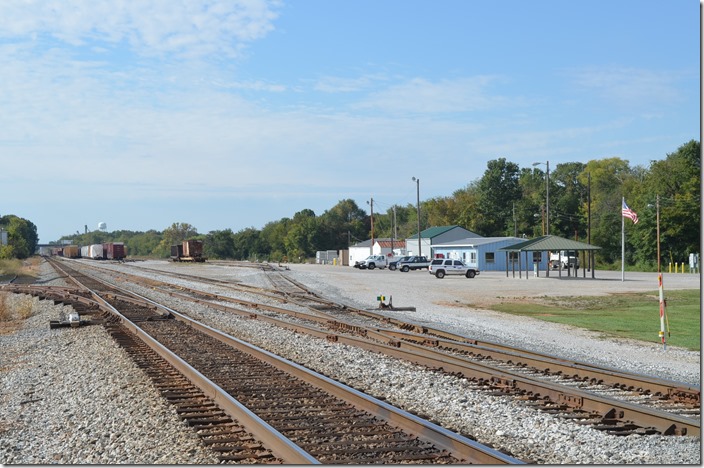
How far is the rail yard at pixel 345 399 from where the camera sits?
25.5ft

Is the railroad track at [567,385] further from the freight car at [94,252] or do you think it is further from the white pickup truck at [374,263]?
the freight car at [94,252]

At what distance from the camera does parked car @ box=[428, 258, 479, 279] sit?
58938mm

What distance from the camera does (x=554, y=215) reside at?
114688 millimetres

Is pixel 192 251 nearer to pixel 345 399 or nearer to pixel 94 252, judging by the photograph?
pixel 94 252

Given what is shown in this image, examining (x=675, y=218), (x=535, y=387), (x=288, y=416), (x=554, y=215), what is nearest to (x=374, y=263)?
(x=675, y=218)

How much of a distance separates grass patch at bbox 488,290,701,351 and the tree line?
2642cm

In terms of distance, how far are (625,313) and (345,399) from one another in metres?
19.2

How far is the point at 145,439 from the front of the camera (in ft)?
27.9

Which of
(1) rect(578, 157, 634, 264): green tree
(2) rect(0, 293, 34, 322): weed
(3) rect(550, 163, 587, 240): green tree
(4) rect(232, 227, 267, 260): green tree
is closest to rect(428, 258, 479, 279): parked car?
(1) rect(578, 157, 634, 264): green tree

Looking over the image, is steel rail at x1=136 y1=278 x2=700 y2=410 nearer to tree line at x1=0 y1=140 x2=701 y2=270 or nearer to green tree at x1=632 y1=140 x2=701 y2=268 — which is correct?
tree line at x1=0 y1=140 x2=701 y2=270

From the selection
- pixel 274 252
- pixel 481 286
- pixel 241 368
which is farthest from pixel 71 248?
pixel 241 368

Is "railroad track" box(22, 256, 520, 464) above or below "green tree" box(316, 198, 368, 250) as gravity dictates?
below

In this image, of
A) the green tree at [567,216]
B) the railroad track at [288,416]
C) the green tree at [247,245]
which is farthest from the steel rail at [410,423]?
the green tree at [247,245]

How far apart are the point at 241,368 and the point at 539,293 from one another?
28.5m
